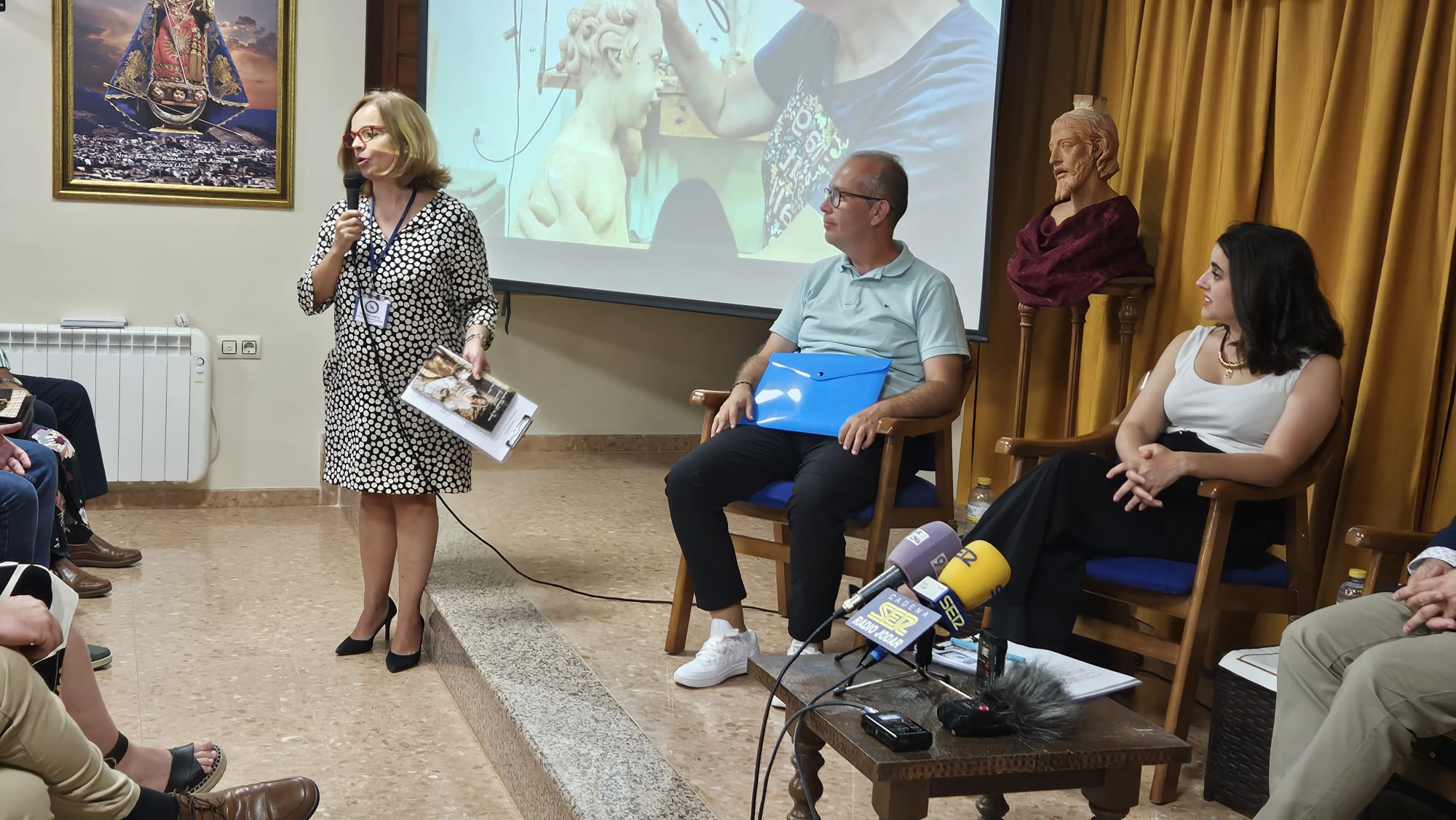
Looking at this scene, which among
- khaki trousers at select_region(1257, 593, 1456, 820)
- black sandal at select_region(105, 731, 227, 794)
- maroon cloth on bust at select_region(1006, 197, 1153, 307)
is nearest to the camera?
khaki trousers at select_region(1257, 593, 1456, 820)

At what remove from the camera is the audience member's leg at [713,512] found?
2.57 meters

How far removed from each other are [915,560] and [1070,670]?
320 millimetres

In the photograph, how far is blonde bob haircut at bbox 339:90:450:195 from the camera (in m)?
2.74

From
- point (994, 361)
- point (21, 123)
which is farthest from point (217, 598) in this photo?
point (994, 361)

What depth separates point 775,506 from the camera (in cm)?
263

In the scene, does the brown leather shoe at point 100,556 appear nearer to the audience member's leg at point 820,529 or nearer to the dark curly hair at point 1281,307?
the audience member's leg at point 820,529

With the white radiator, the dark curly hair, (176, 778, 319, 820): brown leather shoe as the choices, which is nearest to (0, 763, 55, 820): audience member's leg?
(176, 778, 319, 820): brown leather shoe

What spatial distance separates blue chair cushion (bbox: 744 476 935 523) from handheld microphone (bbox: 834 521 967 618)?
3.46 ft

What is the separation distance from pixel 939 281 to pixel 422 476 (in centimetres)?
124

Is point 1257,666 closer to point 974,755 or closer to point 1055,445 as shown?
point 1055,445

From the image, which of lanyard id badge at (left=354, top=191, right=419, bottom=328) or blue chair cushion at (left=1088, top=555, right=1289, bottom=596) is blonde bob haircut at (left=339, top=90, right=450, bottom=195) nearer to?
lanyard id badge at (left=354, top=191, right=419, bottom=328)

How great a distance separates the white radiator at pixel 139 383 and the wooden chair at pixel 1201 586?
3125mm

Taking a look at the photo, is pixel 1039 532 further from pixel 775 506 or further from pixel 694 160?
pixel 694 160

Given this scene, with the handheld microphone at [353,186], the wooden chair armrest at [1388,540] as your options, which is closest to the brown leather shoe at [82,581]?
the handheld microphone at [353,186]
